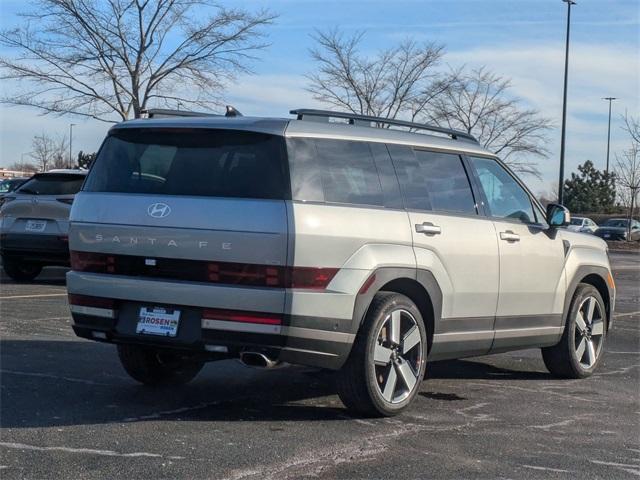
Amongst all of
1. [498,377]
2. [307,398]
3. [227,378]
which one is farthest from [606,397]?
[227,378]

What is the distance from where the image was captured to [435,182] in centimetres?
666

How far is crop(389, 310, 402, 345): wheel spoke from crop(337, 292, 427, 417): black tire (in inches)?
0.9

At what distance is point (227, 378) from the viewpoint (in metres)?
7.38

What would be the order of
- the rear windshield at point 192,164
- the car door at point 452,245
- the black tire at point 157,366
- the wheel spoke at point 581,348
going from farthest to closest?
the wheel spoke at point 581,348, the black tire at point 157,366, the car door at point 452,245, the rear windshield at point 192,164

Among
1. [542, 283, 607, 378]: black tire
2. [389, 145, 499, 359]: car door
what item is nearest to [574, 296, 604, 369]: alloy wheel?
[542, 283, 607, 378]: black tire

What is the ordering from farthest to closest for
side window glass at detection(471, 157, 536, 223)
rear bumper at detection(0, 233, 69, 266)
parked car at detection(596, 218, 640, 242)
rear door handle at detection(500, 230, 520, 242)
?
parked car at detection(596, 218, 640, 242) → rear bumper at detection(0, 233, 69, 266) → side window glass at detection(471, 157, 536, 223) → rear door handle at detection(500, 230, 520, 242)

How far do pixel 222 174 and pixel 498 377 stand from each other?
11.5 ft

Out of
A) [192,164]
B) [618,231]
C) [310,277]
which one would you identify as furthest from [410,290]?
[618,231]

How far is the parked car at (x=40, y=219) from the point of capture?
13.1 m

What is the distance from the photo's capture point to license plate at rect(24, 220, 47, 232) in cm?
1320

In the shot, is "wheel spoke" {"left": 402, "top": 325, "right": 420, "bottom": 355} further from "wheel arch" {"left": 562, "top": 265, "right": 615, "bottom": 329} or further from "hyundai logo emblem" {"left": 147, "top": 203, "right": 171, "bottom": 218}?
"wheel arch" {"left": 562, "top": 265, "right": 615, "bottom": 329}

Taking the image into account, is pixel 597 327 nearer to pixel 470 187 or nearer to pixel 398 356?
pixel 470 187

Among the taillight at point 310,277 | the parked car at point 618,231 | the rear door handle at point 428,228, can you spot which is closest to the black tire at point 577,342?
the rear door handle at point 428,228

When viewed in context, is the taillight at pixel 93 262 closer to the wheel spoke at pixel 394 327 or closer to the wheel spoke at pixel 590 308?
the wheel spoke at pixel 394 327
